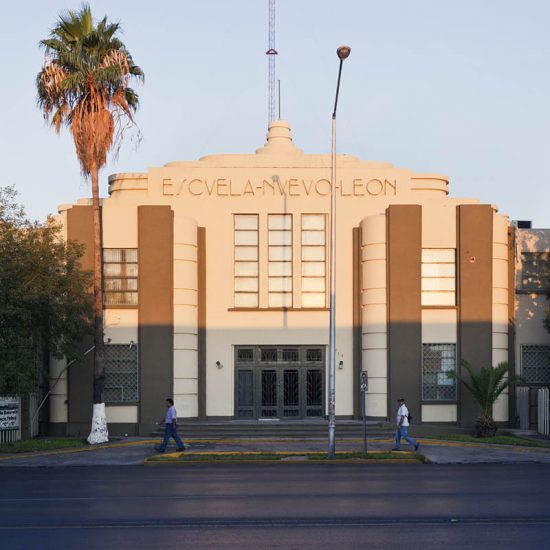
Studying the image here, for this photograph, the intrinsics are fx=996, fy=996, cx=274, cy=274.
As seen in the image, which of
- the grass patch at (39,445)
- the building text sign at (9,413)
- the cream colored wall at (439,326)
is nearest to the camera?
the grass patch at (39,445)

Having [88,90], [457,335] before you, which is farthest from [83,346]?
[457,335]

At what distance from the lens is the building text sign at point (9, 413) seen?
33.0 meters

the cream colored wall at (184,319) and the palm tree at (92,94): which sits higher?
the palm tree at (92,94)

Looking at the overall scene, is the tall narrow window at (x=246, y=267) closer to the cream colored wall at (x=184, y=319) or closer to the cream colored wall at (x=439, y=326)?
the cream colored wall at (x=184, y=319)

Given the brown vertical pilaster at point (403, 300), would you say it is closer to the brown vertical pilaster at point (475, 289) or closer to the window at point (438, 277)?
the window at point (438, 277)

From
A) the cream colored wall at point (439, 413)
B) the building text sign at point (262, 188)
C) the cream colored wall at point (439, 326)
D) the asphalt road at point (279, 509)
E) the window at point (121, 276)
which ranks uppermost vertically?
the building text sign at point (262, 188)

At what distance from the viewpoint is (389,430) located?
36.2 meters

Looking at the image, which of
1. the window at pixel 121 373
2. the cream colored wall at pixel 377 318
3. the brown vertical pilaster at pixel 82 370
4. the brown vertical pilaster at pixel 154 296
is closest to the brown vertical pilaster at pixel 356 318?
the cream colored wall at pixel 377 318

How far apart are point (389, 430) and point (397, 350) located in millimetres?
2992

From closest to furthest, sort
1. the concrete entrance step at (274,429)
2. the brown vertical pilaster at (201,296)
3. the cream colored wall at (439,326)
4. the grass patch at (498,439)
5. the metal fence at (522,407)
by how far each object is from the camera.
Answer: the grass patch at (498,439), the concrete entrance step at (274,429), the cream colored wall at (439,326), the metal fence at (522,407), the brown vertical pilaster at (201,296)

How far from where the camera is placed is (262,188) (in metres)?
38.5

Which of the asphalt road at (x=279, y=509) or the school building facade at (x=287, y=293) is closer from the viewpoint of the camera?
the asphalt road at (x=279, y=509)

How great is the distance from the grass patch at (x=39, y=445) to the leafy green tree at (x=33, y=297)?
5.90ft

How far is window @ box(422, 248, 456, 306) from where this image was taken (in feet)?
124
